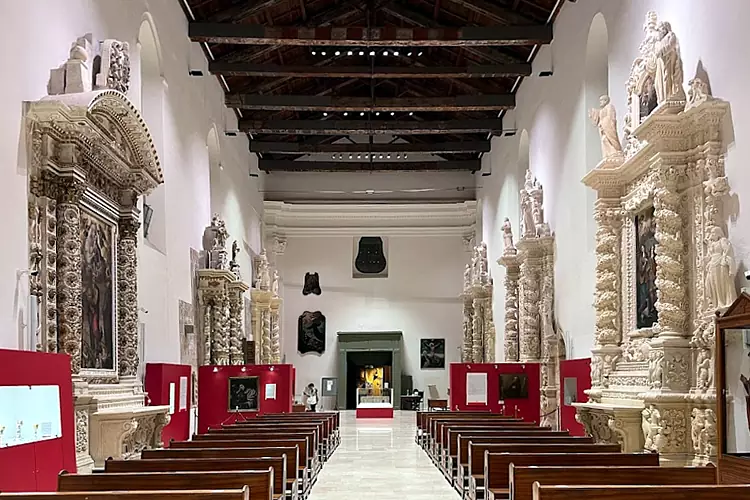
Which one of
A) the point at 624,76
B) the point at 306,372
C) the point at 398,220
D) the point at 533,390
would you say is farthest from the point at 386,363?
the point at 624,76

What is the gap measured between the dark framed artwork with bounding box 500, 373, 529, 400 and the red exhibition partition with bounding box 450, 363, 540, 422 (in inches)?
2.9

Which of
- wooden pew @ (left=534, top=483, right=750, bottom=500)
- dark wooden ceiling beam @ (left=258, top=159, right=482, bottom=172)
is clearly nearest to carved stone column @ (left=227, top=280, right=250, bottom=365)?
dark wooden ceiling beam @ (left=258, top=159, right=482, bottom=172)

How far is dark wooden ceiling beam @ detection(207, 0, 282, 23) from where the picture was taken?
20394 mm

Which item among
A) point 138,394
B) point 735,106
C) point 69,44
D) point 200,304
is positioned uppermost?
point 69,44

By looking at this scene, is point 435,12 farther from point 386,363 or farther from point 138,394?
point 386,363

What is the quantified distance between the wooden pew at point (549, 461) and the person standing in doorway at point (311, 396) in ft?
75.8

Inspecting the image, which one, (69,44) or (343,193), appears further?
(343,193)

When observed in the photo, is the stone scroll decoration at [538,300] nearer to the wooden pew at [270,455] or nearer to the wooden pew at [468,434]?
the wooden pew at [468,434]

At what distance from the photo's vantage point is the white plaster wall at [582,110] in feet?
33.7

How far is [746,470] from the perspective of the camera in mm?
7980

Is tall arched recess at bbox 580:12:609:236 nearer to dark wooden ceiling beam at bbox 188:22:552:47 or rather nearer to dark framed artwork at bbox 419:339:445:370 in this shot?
dark wooden ceiling beam at bbox 188:22:552:47

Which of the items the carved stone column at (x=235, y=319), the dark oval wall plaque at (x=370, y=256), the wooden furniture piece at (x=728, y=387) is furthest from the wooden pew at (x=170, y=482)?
the dark oval wall plaque at (x=370, y=256)

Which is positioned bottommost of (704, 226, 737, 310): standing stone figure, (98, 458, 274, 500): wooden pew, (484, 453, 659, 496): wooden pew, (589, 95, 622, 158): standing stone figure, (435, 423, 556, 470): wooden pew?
(435, 423, 556, 470): wooden pew

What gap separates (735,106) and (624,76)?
4671 mm
